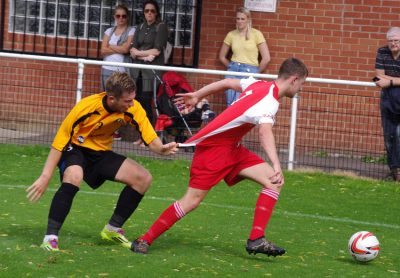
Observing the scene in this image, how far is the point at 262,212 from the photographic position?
9625 mm

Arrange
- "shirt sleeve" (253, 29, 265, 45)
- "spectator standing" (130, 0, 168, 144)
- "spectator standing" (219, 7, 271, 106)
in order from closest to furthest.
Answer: "spectator standing" (130, 0, 168, 144) → "spectator standing" (219, 7, 271, 106) → "shirt sleeve" (253, 29, 265, 45)

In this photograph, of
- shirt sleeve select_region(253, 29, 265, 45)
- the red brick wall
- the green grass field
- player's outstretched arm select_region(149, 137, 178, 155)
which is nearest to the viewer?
the green grass field

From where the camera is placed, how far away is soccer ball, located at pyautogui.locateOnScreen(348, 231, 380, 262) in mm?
9734

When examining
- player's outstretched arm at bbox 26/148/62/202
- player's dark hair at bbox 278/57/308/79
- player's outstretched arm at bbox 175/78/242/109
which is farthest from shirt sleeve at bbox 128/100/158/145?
player's dark hair at bbox 278/57/308/79

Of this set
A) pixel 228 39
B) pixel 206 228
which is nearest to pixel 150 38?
pixel 228 39

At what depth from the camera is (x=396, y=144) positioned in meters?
14.8

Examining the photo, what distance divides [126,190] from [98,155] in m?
0.38

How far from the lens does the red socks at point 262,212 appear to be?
957 cm

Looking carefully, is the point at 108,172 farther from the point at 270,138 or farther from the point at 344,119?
the point at 344,119

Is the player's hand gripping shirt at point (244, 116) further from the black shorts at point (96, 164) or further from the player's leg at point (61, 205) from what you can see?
the player's leg at point (61, 205)

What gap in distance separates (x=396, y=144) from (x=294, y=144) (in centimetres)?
134

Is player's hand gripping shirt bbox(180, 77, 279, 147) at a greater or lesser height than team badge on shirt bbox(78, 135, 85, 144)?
greater

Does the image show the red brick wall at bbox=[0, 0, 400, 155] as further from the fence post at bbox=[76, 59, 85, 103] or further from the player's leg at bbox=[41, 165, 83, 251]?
the player's leg at bbox=[41, 165, 83, 251]

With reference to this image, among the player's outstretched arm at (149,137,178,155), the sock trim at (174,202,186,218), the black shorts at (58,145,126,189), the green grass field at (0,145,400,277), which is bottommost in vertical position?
the green grass field at (0,145,400,277)
